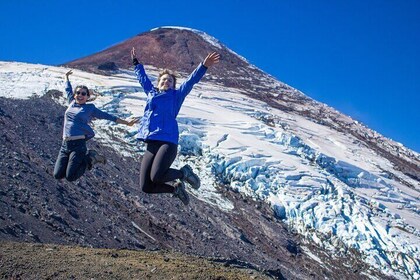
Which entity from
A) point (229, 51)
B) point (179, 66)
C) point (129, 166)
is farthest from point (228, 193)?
point (229, 51)

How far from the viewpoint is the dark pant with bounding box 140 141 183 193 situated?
24.7 ft

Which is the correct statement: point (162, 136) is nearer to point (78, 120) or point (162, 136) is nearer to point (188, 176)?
point (188, 176)

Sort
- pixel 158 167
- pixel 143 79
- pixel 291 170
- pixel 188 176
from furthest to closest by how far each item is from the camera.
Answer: pixel 291 170, pixel 143 79, pixel 188 176, pixel 158 167

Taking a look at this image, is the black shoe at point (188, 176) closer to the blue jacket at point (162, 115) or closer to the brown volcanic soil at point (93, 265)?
the blue jacket at point (162, 115)

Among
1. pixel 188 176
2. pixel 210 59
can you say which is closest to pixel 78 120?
pixel 188 176

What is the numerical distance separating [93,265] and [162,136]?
4394mm

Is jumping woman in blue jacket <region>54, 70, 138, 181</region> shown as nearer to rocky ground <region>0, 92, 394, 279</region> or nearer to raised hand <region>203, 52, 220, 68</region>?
raised hand <region>203, 52, 220, 68</region>

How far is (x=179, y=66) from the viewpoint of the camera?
59.3 m

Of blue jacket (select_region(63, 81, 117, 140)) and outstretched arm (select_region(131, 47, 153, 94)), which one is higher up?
outstretched arm (select_region(131, 47, 153, 94))

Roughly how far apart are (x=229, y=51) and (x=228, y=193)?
52.2m

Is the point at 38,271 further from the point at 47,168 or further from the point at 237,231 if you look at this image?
the point at 237,231

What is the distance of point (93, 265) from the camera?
10539 mm

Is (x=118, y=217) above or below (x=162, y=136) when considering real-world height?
below

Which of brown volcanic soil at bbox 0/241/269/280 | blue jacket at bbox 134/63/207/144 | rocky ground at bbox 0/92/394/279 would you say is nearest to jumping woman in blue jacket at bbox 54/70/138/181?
blue jacket at bbox 134/63/207/144
